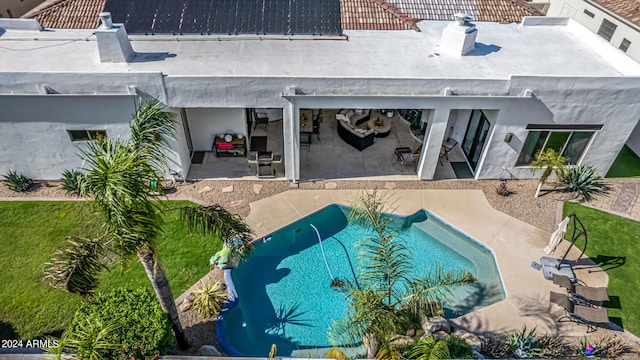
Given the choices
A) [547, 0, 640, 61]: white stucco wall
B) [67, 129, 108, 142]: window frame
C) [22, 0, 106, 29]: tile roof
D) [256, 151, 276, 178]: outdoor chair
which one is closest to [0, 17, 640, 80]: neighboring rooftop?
[22, 0, 106, 29]: tile roof

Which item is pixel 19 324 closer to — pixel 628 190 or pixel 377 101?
pixel 377 101

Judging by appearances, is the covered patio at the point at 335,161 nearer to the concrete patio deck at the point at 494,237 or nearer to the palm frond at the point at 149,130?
the concrete patio deck at the point at 494,237

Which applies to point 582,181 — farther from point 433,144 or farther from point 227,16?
point 227,16

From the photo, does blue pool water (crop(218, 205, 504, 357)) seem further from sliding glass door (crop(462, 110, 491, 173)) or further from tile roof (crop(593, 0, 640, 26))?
tile roof (crop(593, 0, 640, 26))

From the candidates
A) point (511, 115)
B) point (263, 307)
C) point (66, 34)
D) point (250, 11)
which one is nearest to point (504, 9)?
point (511, 115)

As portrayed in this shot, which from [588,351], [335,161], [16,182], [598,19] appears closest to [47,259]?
[16,182]

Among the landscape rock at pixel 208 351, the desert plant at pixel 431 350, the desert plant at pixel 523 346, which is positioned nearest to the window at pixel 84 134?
the landscape rock at pixel 208 351
